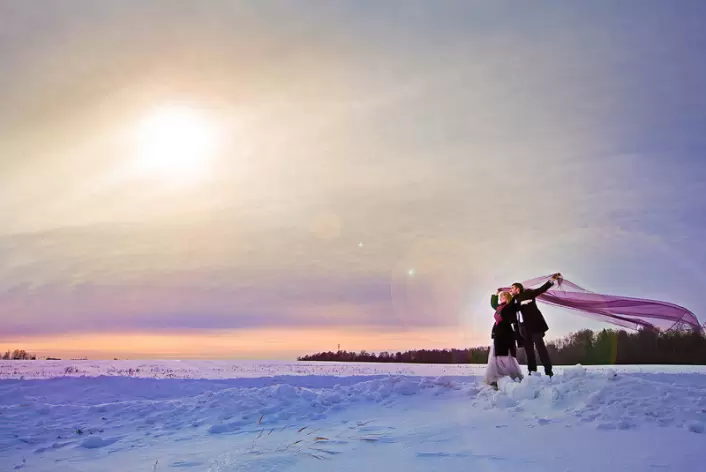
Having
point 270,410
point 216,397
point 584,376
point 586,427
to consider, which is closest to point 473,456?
point 586,427

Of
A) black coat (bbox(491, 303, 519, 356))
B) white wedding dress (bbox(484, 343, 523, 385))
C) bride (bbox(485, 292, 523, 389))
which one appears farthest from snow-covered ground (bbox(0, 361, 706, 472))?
black coat (bbox(491, 303, 519, 356))

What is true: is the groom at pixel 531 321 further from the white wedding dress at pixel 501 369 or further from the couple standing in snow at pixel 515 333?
the white wedding dress at pixel 501 369

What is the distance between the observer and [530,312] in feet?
47.6

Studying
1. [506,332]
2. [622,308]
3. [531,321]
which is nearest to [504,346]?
[506,332]

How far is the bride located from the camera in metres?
13.6

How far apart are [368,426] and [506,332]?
5419 mm

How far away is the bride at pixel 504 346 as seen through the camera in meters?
13.6

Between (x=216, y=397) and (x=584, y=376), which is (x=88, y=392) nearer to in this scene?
(x=216, y=397)

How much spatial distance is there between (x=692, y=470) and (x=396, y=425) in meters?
5.44

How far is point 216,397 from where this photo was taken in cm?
1357

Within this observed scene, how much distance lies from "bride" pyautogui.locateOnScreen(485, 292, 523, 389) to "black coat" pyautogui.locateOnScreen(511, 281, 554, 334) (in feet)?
1.08

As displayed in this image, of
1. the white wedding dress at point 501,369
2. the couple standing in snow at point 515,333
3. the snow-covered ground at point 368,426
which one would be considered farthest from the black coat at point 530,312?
the snow-covered ground at point 368,426

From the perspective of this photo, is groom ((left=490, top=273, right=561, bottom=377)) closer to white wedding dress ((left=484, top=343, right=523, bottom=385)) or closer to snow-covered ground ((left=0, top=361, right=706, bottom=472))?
white wedding dress ((left=484, top=343, right=523, bottom=385))

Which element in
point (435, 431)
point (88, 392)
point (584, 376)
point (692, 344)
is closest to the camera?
point (435, 431)
